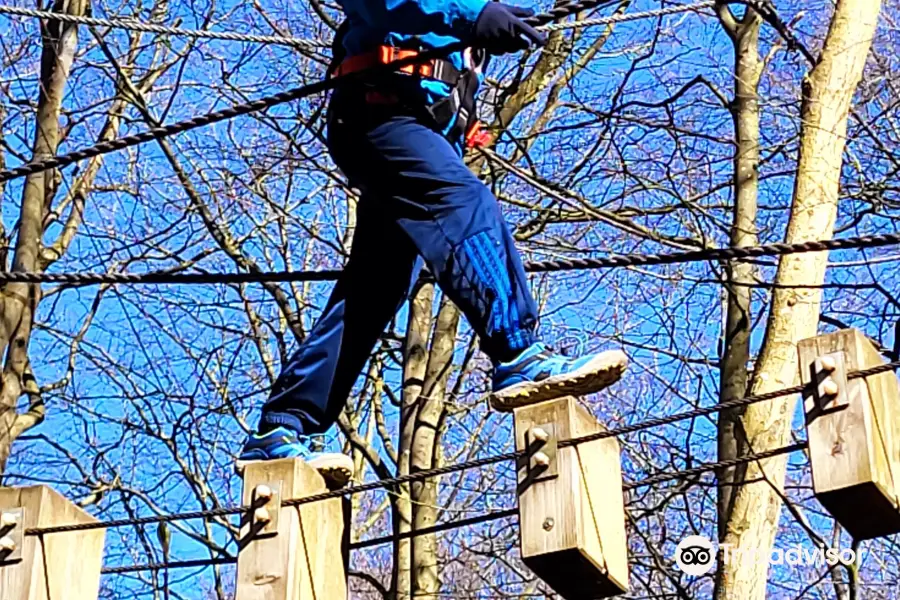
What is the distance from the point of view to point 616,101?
9.20 meters

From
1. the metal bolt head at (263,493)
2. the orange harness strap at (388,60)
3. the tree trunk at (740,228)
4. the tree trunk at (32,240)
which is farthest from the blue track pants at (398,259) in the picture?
the tree trunk at (32,240)

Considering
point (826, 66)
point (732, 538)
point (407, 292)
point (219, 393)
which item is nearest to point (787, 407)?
point (732, 538)

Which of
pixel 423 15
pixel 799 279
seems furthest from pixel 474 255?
pixel 799 279

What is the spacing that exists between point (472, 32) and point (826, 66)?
162 inches

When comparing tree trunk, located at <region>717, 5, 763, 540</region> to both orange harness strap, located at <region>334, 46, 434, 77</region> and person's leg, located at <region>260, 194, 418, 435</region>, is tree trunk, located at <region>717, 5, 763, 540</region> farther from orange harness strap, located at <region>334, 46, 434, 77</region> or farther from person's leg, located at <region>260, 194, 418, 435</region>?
orange harness strap, located at <region>334, 46, 434, 77</region>

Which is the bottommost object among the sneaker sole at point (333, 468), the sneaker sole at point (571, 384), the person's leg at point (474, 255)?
→ the sneaker sole at point (333, 468)

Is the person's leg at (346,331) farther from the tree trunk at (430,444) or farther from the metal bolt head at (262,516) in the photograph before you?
the tree trunk at (430,444)

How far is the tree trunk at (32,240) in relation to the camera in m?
Result: 8.84

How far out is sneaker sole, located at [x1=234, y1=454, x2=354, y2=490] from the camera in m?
3.84

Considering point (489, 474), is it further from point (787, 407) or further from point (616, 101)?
point (787, 407)

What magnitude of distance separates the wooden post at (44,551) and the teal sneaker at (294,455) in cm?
41

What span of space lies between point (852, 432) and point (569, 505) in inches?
23.7

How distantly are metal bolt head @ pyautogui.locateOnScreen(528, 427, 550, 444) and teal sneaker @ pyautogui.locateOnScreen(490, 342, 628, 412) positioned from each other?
184 mm

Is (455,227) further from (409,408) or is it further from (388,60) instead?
(409,408)
